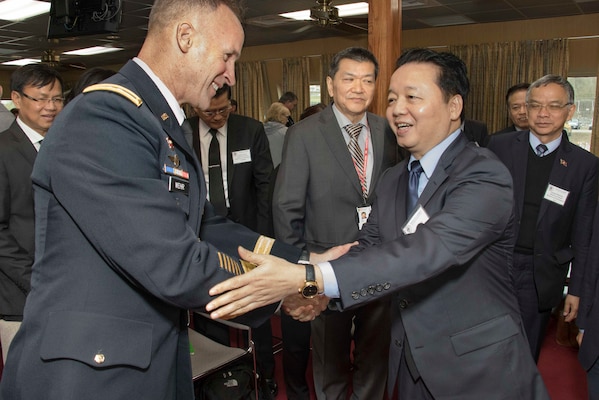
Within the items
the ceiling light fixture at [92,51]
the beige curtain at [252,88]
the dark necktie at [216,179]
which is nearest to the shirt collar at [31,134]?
the dark necktie at [216,179]

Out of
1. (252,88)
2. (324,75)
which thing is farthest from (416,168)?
(252,88)

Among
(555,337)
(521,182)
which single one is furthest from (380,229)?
(555,337)

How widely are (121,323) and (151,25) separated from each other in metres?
0.77

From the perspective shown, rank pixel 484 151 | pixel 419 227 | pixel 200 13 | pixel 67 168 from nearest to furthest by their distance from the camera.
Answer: pixel 67 168 < pixel 200 13 < pixel 419 227 < pixel 484 151

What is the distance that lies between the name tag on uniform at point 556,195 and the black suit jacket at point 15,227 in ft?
8.55

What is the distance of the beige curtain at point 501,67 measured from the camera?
333 inches

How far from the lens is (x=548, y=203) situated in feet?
8.89

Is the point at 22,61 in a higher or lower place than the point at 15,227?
higher

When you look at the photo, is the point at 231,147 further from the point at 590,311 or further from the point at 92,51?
the point at 92,51

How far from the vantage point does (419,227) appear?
1489 millimetres

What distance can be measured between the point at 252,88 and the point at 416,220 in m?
10.6

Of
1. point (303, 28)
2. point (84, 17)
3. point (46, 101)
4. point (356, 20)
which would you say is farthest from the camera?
point (303, 28)

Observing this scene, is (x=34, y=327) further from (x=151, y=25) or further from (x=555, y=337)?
(x=555, y=337)

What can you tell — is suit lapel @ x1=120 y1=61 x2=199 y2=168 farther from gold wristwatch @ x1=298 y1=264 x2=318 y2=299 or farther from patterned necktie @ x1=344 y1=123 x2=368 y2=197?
patterned necktie @ x1=344 y1=123 x2=368 y2=197
